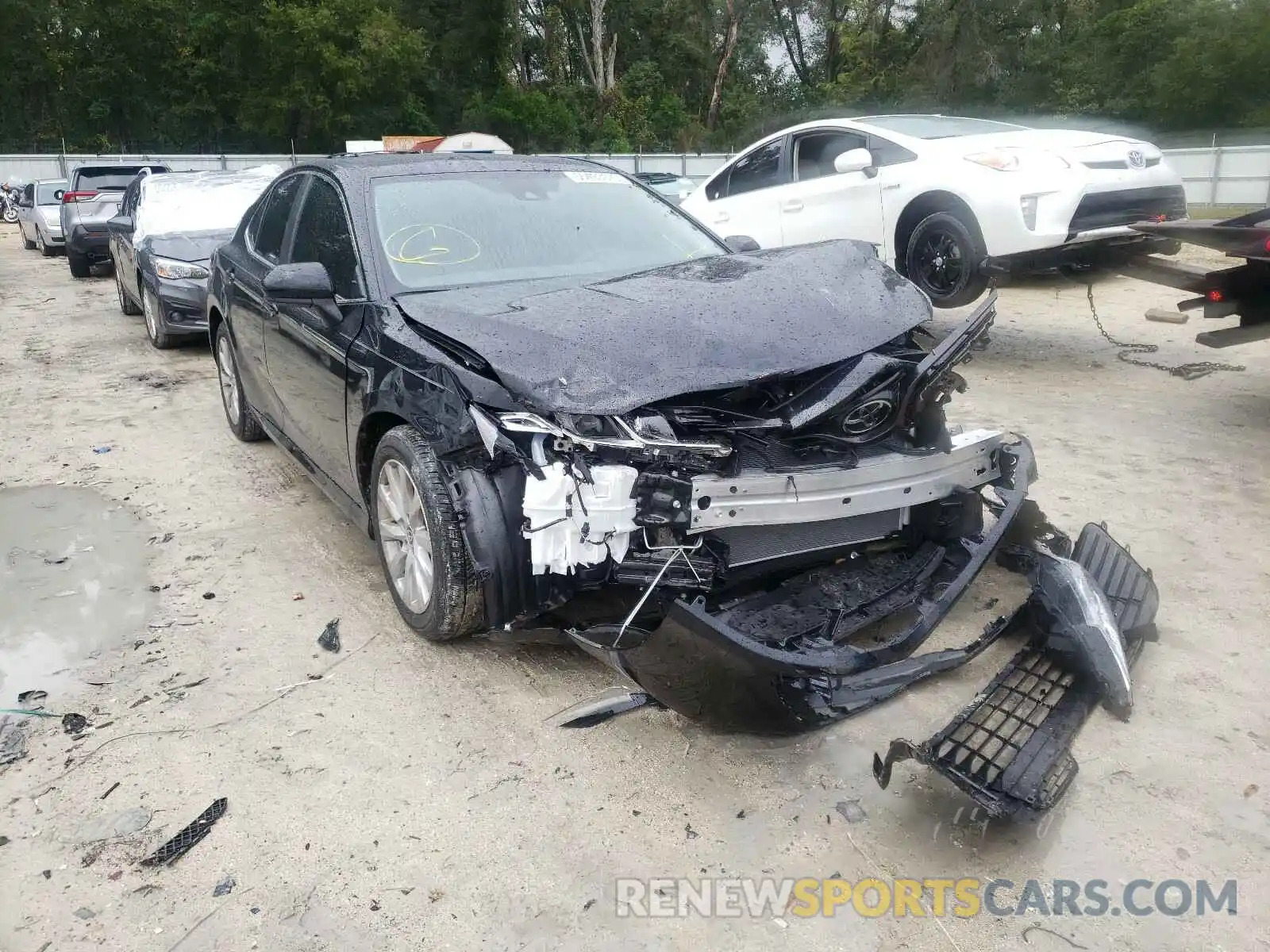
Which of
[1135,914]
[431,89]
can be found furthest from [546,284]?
[431,89]

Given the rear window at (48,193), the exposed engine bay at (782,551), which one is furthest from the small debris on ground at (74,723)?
the rear window at (48,193)

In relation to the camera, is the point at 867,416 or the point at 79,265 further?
the point at 79,265

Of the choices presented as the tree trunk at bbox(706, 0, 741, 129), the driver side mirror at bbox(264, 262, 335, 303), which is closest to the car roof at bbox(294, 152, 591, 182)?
the driver side mirror at bbox(264, 262, 335, 303)

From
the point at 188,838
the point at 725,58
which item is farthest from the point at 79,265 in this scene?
the point at 725,58

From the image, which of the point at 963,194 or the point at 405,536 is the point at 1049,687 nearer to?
the point at 405,536

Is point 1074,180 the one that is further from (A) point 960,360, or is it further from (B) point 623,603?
(B) point 623,603

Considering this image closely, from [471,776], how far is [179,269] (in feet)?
23.5

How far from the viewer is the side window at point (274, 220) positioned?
4.85 meters

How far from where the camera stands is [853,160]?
7258 mm

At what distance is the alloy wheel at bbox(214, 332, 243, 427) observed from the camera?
19.3 feet

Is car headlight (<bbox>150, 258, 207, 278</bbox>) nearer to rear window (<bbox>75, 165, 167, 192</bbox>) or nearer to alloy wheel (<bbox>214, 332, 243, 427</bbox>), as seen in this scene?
alloy wheel (<bbox>214, 332, 243, 427</bbox>)

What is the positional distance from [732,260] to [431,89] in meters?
43.1

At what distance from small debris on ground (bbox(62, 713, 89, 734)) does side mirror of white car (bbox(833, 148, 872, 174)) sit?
6156mm

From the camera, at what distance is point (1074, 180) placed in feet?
21.8
